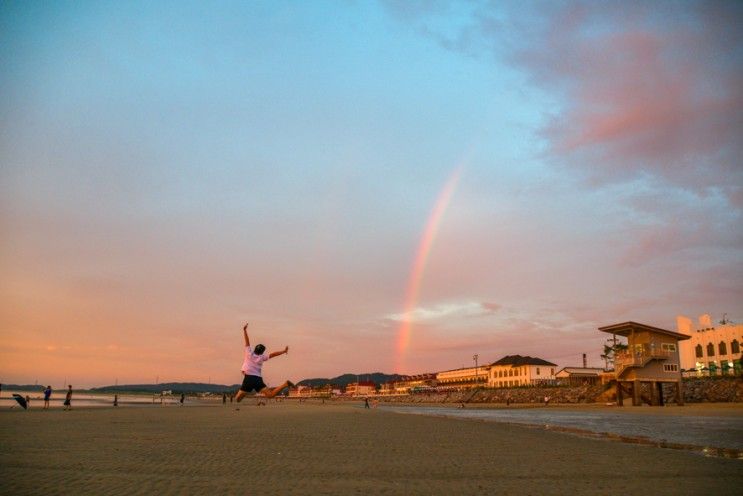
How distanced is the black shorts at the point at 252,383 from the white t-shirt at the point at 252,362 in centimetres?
12

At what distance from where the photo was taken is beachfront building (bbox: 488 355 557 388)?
449 feet

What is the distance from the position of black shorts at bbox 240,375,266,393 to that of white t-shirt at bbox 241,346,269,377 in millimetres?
115

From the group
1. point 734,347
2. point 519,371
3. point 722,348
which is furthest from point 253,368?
point 519,371

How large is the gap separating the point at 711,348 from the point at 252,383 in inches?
3890

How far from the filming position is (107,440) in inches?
495

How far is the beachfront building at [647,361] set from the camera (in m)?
52.2

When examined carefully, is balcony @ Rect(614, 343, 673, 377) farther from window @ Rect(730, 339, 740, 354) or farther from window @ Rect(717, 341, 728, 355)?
window @ Rect(717, 341, 728, 355)

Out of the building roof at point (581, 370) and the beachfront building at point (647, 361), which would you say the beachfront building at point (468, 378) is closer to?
the building roof at point (581, 370)

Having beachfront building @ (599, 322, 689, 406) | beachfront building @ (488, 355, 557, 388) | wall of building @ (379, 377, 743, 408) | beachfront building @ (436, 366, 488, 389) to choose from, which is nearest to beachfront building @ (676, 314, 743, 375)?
wall of building @ (379, 377, 743, 408)

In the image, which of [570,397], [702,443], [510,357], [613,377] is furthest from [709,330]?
[702,443]

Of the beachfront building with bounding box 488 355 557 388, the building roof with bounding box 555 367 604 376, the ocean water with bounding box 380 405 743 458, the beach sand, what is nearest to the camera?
the beach sand

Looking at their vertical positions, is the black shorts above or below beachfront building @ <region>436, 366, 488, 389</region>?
above

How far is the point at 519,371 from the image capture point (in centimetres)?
14050

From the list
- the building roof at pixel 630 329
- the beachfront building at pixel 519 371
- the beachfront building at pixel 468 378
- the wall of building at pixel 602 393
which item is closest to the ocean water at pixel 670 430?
the building roof at pixel 630 329
